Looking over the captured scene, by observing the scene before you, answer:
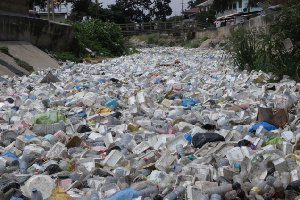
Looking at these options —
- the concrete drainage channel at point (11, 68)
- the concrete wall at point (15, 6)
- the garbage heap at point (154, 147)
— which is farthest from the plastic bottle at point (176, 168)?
the concrete wall at point (15, 6)

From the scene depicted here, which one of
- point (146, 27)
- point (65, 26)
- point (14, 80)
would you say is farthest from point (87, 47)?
point (146, 27)

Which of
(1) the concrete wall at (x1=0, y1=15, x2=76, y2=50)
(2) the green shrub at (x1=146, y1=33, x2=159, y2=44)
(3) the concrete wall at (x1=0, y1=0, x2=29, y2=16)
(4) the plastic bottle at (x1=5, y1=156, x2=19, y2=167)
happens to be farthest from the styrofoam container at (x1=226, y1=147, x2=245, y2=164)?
(2) the green shrub at (x1=146, y1=33, x2=159, y2=44)

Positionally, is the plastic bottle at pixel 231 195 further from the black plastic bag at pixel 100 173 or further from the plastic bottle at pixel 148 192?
the black plastic bag at pixel 100 173

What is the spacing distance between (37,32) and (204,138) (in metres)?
8.70

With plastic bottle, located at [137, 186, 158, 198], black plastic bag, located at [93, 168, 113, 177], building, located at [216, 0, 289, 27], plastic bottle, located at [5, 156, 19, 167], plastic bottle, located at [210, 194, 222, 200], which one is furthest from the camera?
building, located at [216, 0, 289, 27]

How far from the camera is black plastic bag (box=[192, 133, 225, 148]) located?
275 cm

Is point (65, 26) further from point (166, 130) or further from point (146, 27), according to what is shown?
point (146, 27)

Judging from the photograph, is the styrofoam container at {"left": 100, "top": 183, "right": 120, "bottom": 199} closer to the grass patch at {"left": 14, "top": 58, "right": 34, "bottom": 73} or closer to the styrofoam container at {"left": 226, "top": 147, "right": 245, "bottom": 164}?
the styrofoam container at {"left": 226, "top": 147, "right": 245, "bottom": 164}

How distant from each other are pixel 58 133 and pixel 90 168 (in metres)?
0.82

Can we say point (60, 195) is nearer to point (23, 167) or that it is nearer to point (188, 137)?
point (23, 167)

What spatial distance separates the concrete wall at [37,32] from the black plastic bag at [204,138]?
7349mm

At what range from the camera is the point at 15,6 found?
439 inches

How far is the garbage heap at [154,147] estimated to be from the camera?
6.70ft

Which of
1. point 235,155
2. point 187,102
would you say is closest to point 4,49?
point 187,102
